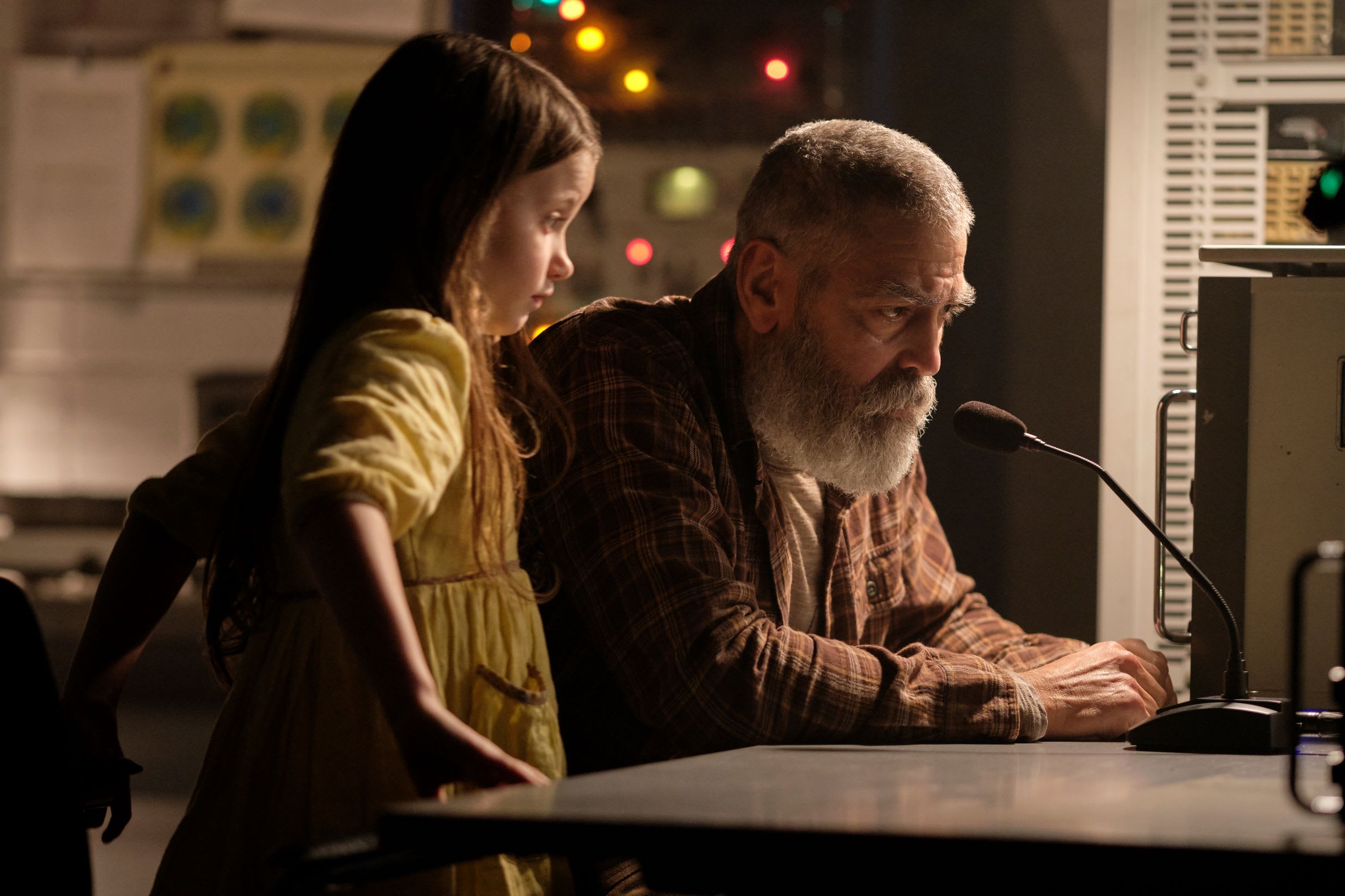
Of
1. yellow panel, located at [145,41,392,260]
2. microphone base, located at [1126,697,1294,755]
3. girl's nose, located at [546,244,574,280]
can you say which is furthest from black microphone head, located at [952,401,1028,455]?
yellow panel, located at [145,41,392,260]

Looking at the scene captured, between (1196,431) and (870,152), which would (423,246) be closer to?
(870,152)

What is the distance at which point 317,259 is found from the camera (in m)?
1.22

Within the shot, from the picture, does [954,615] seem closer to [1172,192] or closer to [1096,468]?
[1096,468]

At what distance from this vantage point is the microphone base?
122 cm

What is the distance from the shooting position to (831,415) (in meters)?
1.62

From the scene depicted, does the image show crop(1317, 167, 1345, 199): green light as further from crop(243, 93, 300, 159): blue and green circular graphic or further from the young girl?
crop(243, 93, 300, 159): blue and green circular graphic

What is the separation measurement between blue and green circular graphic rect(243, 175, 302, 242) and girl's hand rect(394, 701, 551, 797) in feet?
8.91

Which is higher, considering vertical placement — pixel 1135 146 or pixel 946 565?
pixel 1135 146

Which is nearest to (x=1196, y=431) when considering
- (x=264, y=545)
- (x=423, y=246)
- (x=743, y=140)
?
(x=423, y=246)

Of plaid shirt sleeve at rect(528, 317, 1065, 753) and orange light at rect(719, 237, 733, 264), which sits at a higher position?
orange light at rect(719, 237, 733, 264)

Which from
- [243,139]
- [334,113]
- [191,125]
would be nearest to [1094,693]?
[334,113]

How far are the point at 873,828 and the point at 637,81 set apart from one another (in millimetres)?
2164

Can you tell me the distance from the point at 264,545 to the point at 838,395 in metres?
0.70

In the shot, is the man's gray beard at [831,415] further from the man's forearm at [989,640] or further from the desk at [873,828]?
the desk at [873,828]
